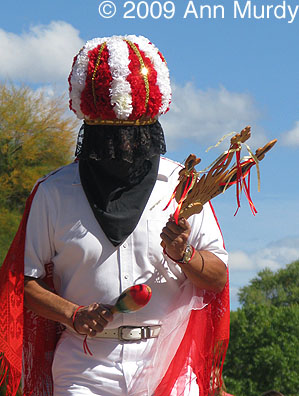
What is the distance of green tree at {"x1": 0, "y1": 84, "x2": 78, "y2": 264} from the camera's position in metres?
17.6

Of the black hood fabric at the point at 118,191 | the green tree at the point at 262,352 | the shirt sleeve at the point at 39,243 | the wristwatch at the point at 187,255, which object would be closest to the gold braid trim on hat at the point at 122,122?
the black hood fabric at the point at 118,191

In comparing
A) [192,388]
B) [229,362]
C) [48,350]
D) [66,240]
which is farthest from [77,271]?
[229,362]

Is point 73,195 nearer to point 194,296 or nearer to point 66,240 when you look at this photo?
point 66,240

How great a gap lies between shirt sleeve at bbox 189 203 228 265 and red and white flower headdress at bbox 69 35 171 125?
535 millimetres

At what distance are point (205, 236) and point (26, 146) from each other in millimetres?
14617

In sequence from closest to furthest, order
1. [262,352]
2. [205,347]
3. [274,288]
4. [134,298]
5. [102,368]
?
[134,298]
[102,368]
[205,347]
[262,352]
[274,288]

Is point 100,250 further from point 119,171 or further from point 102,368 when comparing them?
point 102,368

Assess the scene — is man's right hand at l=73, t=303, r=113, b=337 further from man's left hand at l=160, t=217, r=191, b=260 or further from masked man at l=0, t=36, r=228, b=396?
man's left hand at l=160, t=217, r=191, b=260

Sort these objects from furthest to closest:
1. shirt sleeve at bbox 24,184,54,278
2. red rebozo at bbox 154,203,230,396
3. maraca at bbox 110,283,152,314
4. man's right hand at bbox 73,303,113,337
→ red rebozo at bbox 154,203,230,396
shirt sleeve at bbox 24,184,54,278
man's right hand at bbox 73,303,113,337
maraca at bbox 110,283,152,314

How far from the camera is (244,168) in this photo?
345 centimetres

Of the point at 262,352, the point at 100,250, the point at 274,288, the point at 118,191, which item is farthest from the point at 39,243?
the point at 274,288

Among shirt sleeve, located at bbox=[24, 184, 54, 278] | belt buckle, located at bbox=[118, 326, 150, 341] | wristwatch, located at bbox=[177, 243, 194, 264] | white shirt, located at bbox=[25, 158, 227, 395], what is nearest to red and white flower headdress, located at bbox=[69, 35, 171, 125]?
white shirt, located at bbox=[25, 158, 227, 395]

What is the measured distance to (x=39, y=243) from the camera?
3621 mm

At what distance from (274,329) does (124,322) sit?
22.9 ft
